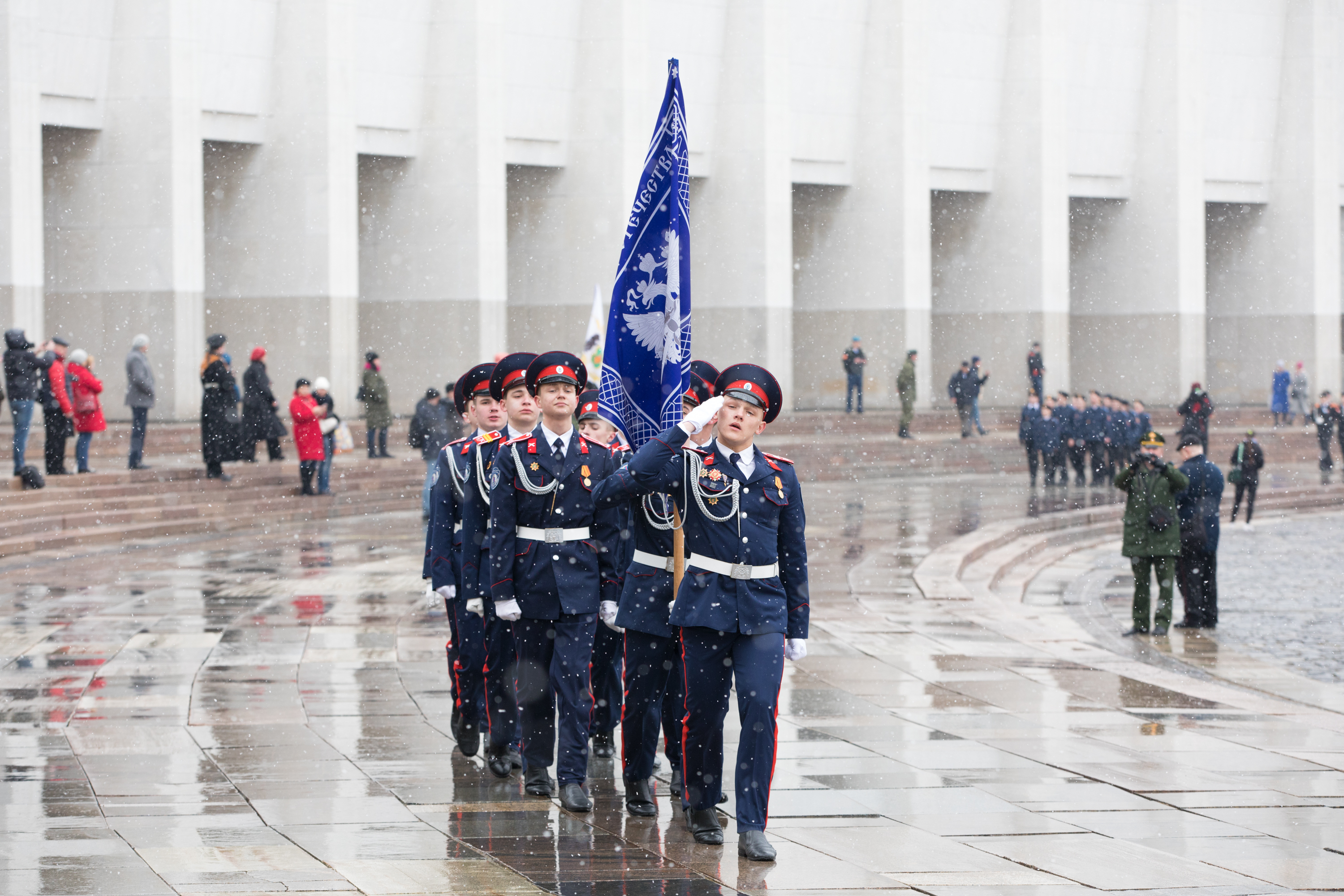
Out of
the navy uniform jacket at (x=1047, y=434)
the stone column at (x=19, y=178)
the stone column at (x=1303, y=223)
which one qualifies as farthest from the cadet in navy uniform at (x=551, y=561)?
the stone column at (x=1303, y=223)

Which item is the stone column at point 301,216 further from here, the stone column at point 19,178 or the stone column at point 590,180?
the stone column at point 590,180

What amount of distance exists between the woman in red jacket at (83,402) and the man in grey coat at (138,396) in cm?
101

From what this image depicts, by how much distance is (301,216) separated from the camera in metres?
30.5

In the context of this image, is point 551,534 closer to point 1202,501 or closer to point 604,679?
point 604,679

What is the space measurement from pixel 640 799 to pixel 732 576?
108 cm

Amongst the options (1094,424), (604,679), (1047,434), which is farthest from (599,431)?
(1094,424)

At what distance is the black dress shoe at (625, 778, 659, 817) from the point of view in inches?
265

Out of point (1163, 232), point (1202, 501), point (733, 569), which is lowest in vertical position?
point (1202, 501)

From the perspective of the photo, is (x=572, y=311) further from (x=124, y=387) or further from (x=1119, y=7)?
(x=1119, y=7)

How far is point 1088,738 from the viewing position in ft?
27.4

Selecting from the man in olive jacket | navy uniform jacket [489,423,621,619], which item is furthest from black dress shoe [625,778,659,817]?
the man in olive jacket

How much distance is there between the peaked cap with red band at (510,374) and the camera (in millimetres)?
7258

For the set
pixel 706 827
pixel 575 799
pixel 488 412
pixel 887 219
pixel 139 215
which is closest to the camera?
pixel 706 827

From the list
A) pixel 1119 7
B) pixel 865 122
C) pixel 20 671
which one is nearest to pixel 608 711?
pixel 20 671
